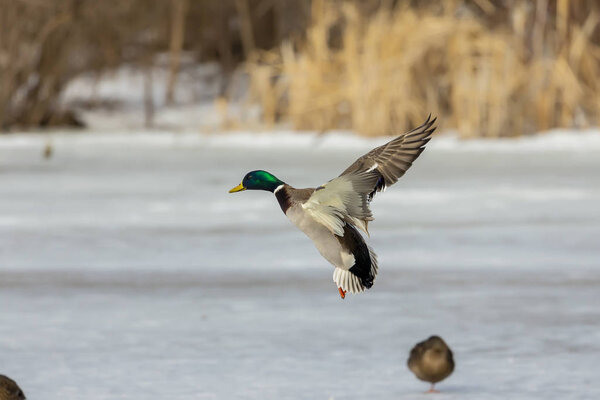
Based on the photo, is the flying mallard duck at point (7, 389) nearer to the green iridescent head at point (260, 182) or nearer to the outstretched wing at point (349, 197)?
the green iridescent head at point (260, 182)

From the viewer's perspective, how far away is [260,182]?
279 centimetres

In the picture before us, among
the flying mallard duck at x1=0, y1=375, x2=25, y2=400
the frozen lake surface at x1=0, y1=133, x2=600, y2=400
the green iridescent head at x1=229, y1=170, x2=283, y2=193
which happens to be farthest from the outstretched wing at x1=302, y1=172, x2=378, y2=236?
the frozen lake surface at x1=0, y1=133, x2=600, y2=400

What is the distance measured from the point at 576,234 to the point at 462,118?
25.8 ft

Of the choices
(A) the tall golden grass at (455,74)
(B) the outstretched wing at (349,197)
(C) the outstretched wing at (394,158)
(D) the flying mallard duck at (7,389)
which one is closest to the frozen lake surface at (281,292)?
(D) the flying mallard duck at (7,389)

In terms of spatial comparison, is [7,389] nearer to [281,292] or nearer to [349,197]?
[349,197]

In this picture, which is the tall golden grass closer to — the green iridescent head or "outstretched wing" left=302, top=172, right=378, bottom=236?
the green iridescent head

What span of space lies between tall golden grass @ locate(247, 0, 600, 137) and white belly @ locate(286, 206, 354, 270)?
1315 cm

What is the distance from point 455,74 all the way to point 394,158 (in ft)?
44.6

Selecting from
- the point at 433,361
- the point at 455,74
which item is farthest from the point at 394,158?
the point at 455,74

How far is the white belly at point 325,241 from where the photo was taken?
2627 mm

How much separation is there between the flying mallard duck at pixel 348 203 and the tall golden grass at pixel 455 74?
13033mm

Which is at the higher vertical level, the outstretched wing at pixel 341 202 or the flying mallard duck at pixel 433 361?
the outstretched wing at pixel 341 202

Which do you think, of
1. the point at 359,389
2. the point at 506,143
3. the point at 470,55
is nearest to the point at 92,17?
the point at 470,55

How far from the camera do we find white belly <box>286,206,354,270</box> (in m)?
2.63
